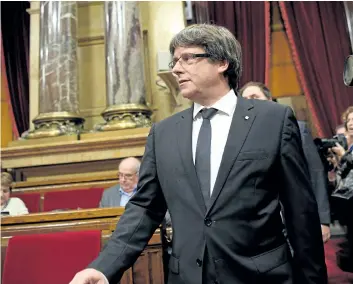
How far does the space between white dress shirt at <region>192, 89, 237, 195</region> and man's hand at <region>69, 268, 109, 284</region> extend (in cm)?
34

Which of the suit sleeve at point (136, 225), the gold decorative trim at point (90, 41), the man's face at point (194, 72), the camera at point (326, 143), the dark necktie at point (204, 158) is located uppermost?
the gold decorative trim at point (90, 41)

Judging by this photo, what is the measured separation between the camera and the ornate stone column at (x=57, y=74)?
15.8 feet

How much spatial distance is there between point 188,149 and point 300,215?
33 cm

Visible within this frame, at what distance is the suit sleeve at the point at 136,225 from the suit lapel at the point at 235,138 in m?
0.21

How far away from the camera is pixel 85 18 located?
19.9ft

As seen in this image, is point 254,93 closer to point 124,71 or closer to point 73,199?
point 73,199

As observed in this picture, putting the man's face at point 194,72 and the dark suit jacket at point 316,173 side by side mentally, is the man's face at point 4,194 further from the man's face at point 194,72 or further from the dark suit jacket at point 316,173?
the man's face at point 194,72

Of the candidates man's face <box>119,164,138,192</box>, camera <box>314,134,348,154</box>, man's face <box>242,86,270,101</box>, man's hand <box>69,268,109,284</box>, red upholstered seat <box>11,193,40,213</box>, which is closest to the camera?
man's hand <box>69,268,109,284</box>

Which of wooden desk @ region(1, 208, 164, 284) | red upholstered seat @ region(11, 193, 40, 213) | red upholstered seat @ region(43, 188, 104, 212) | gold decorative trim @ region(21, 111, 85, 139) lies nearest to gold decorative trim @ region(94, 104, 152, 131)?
gold decorative trim @ region(21, 111, 85, 139)

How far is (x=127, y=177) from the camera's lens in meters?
3.37

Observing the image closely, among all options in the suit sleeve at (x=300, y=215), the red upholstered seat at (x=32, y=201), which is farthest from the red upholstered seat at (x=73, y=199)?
the suit sleeve at (x=300, y=215)

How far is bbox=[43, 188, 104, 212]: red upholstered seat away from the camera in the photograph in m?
3.75

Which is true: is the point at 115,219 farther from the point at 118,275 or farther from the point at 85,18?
the point at 85,18

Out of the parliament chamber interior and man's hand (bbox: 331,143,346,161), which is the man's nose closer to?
the parliament chamber interior
